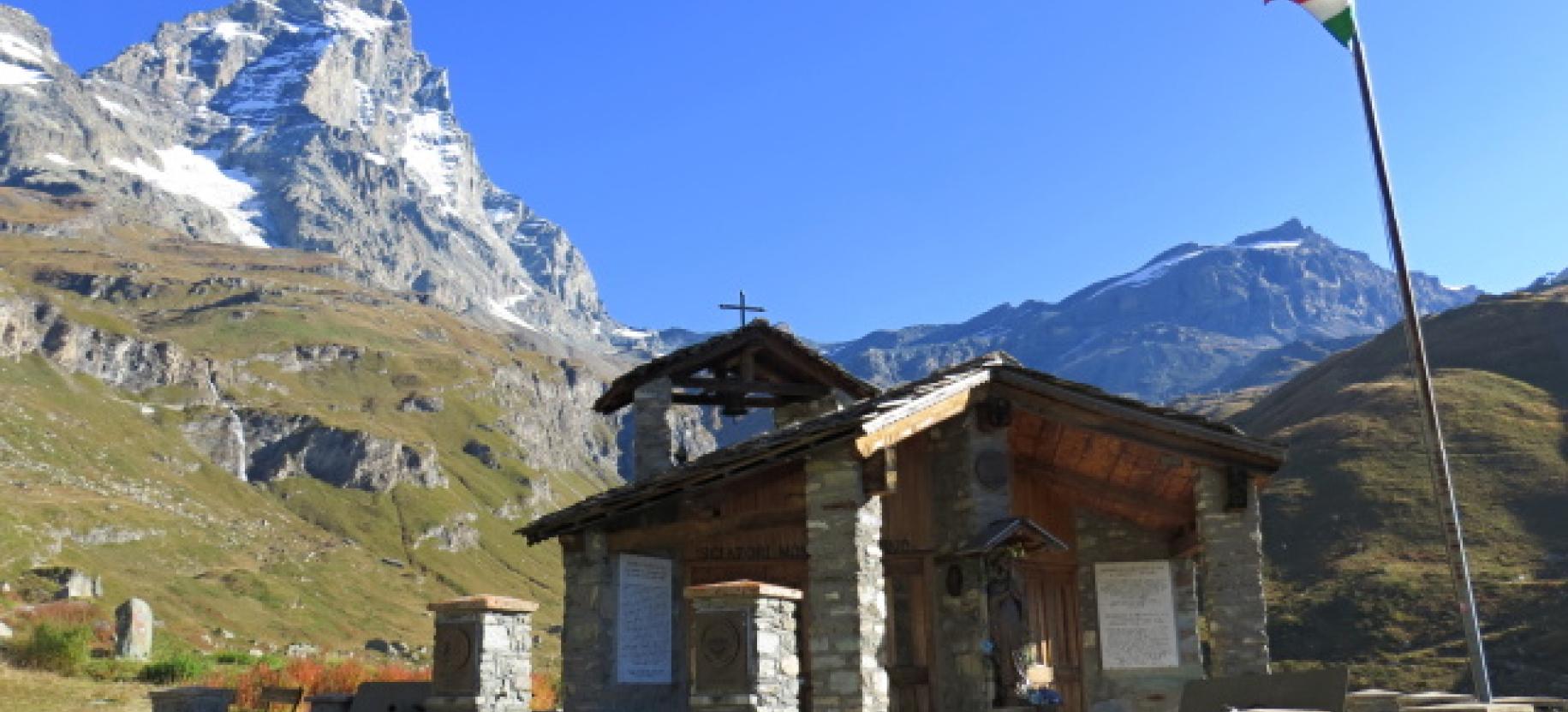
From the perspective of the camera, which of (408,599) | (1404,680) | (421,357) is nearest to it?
(1404,680)

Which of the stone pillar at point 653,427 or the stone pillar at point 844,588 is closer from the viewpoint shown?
the stone pillar at point 844,588

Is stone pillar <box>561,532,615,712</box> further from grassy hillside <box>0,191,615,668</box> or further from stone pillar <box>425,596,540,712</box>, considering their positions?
grassy hillside <box>0,191,615,668</box>

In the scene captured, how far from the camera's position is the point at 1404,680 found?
4903cm

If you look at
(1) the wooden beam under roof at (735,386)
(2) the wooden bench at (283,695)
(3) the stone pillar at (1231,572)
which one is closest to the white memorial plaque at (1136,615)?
(3) the stone pillar at (1231,572)

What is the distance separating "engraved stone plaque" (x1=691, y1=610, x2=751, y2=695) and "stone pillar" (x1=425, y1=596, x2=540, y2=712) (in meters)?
3.10

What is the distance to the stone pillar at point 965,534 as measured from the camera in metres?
16.6

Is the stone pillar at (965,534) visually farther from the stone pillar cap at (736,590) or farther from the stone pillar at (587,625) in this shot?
the stone pillar at (587,625)

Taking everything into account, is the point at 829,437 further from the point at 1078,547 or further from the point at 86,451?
the point at 86,451

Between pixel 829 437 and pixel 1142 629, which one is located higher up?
pixel 829 437

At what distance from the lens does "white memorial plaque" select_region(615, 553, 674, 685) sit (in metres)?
18.5

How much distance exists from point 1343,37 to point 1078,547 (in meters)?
8.31

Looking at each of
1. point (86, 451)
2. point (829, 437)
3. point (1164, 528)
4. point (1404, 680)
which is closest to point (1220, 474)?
point (1164, 528)

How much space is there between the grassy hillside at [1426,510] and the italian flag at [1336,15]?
3826 centimetres

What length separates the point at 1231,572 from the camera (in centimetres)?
1691
